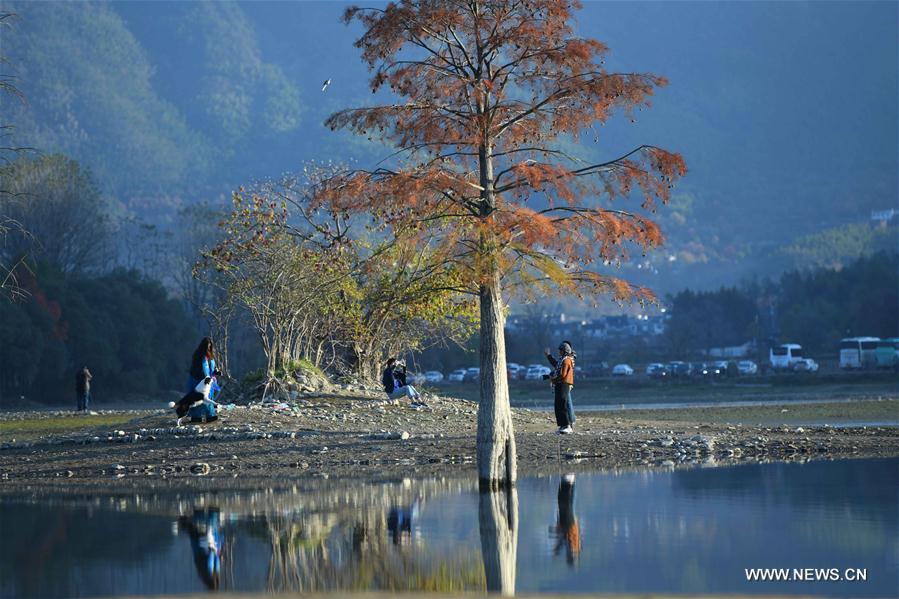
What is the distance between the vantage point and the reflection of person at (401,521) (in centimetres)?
1541

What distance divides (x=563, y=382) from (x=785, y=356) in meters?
88.6

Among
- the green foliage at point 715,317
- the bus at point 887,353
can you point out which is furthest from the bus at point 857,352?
the green foliage at point 715,317

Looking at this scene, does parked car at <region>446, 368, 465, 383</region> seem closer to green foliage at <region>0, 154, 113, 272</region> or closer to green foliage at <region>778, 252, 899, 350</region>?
green foliage at <region>0, 154, 113, 272</region>

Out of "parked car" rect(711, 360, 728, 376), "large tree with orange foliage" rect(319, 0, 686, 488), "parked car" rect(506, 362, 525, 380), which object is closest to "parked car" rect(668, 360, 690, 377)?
"parked car" rect(711, 360, 728, 376)

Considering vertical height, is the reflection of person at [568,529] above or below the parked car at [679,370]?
below

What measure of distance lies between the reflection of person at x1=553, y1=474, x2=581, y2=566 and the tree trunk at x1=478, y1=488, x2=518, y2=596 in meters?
0.51

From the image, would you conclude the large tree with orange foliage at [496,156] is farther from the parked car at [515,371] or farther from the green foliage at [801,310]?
the green foliage at [801,310]

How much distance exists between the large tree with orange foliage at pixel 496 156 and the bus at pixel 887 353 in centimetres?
7752

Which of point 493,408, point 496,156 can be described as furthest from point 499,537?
point 496,156

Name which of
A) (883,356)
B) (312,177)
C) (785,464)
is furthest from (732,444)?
(883,356)

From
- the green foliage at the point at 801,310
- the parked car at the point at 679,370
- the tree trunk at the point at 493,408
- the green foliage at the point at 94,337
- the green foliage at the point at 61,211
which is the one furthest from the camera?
the green foliage at the point at 801,310

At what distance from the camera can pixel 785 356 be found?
110062 millimetres

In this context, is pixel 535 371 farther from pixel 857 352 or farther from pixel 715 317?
pixel 715 317

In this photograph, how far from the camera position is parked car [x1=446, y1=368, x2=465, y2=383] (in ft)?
370
